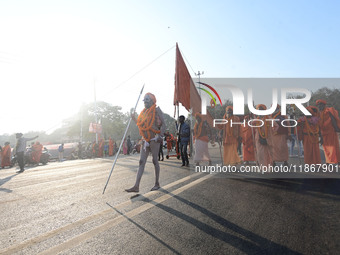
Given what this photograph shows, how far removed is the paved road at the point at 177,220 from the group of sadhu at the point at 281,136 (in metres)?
2.92

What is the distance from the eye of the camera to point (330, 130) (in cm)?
840

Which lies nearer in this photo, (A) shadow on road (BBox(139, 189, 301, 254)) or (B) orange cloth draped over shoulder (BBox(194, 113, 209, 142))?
(A) shadow on road (BBox(139, 189, 301, 254))

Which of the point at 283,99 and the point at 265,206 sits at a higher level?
the point at 283,99

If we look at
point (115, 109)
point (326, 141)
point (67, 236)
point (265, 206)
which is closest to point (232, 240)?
point (265, 206)

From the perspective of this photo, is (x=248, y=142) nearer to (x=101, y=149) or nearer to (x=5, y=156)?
→ (x=5, y=156)

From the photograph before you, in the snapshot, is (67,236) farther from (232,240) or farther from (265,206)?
(265,206)

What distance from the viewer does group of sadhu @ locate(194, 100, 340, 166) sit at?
8281mm

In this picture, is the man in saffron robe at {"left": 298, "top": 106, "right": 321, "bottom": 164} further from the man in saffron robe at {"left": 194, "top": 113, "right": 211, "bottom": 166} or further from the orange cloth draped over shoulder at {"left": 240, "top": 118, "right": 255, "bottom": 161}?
the man in saffron robe at {"left": 194, "top": 113, "right": 211, "bottom": 166}

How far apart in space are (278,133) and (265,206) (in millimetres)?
5594

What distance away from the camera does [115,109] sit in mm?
59781

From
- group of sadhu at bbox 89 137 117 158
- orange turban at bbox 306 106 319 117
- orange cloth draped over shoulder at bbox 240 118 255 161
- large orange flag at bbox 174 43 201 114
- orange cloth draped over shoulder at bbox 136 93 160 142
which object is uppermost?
large orange flag at bbox 174 43 201 114

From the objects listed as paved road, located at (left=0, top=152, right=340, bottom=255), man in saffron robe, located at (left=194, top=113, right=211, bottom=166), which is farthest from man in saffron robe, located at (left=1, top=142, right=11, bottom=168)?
man in saffron robe, located at (left=194, top=113, right=211, bottom=166)

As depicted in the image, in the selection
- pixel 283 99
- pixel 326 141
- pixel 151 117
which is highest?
pixel 283 99

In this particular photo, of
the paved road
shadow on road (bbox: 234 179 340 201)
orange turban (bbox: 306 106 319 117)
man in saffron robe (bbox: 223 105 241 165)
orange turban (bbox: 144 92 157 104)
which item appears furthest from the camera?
man in saffron robe (bbox: 223 105 241 165)
